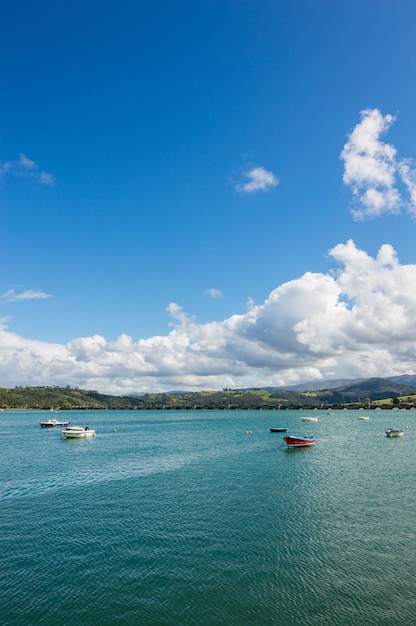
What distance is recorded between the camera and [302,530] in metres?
40.7

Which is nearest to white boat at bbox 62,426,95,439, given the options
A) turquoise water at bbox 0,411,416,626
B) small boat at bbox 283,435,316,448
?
turquoise water at bbox 0,411,416,626

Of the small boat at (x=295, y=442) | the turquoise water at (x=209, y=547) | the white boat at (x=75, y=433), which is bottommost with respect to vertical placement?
the white boat at (x=75, y=433)

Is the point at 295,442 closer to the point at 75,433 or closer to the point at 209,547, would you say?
the point at 209,547

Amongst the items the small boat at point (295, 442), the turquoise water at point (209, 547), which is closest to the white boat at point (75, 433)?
the turquoise water at point (209, 547)

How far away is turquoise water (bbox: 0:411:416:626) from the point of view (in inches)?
1032

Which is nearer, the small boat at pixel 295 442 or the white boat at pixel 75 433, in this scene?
the small boat at pixel 295 442

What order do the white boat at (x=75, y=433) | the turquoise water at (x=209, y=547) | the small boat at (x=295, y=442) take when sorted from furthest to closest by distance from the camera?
1. the white boat at (x=75, y=433)
2. the small boat at (x=295, y=442)
3. the turquoise water at (x=209, y=547)

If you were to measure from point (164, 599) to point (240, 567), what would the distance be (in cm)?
722

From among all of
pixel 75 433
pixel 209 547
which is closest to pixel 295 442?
pixel 209 547

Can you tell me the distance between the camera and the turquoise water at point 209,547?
26.2m

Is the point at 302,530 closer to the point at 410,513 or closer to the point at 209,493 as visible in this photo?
the point at 410,513

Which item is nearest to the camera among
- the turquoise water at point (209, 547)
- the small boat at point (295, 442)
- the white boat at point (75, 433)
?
the turquoise water at point (209, 547)

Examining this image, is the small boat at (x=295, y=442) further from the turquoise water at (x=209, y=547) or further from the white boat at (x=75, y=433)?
the white boat at (x=75, y=433)

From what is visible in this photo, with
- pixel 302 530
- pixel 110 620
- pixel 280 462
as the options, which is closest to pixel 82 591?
pixel 110 620
